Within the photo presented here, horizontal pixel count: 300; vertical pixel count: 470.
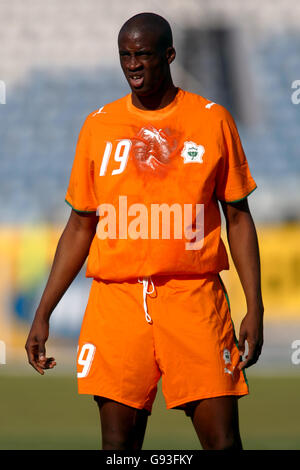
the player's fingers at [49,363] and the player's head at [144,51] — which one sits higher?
the player's head at [144,51]

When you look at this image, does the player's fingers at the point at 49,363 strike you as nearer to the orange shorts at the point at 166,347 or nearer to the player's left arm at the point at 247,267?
the orange shorts at the point at 166,347

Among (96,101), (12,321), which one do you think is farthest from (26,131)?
(12,321)

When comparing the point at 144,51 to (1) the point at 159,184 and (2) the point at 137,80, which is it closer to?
(2) the point at 137,80

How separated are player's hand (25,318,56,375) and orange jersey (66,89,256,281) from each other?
295 mm

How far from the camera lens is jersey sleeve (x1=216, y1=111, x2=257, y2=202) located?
3580 millimetres

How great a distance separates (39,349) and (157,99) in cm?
108

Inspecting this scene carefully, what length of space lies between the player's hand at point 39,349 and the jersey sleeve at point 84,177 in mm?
492

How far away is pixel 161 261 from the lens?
3.45 m

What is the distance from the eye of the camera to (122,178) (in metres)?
3.49

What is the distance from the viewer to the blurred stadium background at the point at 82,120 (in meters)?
13.0

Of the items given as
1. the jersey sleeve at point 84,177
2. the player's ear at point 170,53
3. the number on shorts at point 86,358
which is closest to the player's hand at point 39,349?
the number on shorts at point 86,358

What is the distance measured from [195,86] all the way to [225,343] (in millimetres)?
15828

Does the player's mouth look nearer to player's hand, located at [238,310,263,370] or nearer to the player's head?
the player's head
